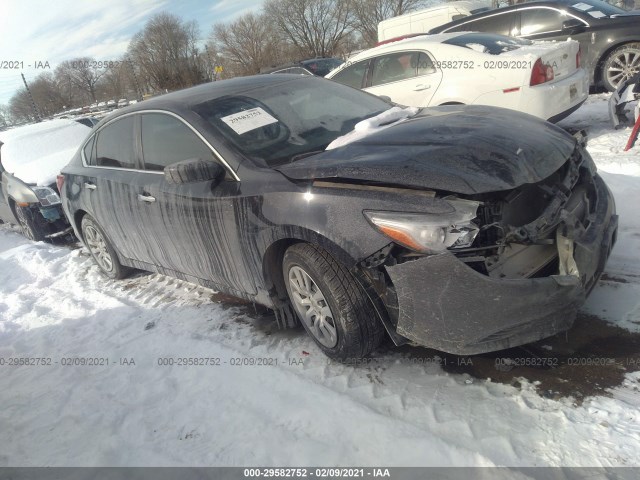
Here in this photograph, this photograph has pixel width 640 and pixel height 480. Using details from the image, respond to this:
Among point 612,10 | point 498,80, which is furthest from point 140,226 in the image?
point 612,10

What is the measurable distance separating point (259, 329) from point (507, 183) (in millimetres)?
2025

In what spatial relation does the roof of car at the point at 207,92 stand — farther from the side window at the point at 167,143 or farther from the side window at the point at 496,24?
the side window at the point at 496,24

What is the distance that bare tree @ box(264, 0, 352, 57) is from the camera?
5228 centimetres

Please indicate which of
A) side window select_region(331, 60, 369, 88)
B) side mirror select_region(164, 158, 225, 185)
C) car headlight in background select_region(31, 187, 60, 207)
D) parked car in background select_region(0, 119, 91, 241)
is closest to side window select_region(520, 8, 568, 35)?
side window select_region(331, 60, 369, 88)

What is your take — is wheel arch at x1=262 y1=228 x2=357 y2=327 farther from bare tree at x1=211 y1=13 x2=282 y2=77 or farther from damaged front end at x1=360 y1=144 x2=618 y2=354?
bare tree at x1=211 y1=13 x2=282 y2=77

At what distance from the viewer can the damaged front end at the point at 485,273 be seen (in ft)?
7.22

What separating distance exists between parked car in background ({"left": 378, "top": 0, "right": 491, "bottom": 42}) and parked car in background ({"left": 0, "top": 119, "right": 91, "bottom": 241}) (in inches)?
442

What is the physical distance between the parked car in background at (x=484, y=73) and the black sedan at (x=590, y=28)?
1.54m

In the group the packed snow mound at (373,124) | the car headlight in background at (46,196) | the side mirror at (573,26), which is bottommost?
the car headlight in background at (46,196)

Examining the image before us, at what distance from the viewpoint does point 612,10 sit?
7.89m

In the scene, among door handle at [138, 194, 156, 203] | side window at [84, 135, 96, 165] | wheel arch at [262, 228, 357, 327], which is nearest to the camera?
wheel arch at [262, 228, 357, 327]

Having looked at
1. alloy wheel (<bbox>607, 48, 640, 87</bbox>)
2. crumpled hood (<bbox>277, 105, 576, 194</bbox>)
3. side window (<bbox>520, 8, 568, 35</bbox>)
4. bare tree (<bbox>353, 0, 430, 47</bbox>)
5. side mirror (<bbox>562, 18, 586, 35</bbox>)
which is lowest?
alloy wheel (<bbox>607, 48, 640, 87</bbox>)

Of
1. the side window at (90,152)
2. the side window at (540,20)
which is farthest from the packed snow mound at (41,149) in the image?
the side window at (540,20)

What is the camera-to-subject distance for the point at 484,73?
6.00m
